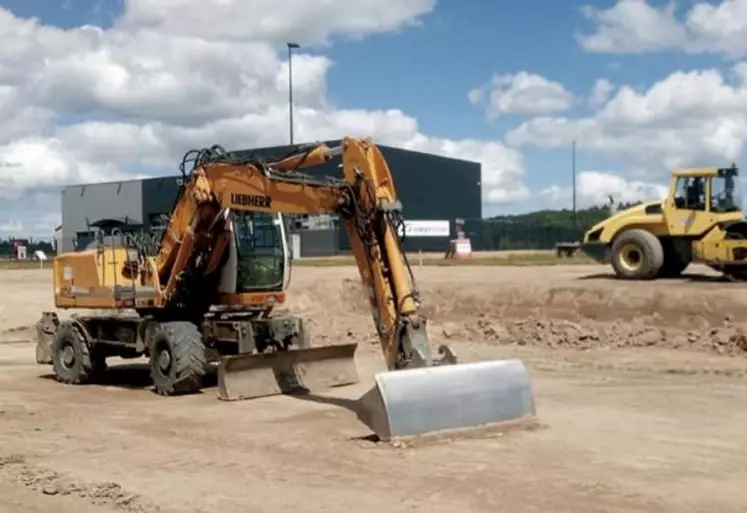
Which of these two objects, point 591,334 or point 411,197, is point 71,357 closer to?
point 591,334

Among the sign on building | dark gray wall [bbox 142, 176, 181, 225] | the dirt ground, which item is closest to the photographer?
the dirt ground

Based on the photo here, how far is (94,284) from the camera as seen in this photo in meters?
16.2

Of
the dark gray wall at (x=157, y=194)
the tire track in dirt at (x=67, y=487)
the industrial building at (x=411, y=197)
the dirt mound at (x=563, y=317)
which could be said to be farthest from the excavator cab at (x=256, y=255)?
the dark gray wall at (x=157, y=194)

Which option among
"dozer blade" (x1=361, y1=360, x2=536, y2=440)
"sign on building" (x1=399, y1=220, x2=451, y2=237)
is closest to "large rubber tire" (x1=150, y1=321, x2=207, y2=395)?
"dozer blade" (x1=361, y1=360, x2=536, y2=440)

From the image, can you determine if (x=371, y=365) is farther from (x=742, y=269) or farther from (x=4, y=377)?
(x=742, y=269)

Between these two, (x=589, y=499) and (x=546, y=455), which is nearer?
(x=589, y=499)

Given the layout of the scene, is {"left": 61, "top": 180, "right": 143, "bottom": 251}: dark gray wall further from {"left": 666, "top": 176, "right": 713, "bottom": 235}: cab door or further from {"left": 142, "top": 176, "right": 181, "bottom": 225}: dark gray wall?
{"left": 666, "top": 176, "right": 713, "bottom": 235}: cab door

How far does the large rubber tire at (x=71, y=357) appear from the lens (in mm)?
16359

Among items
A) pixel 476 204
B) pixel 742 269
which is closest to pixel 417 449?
pixel 742 269

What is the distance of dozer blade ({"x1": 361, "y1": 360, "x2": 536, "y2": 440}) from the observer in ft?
34.2

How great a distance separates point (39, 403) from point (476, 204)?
215ft

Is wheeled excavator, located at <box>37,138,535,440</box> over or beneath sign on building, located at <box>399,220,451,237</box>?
beneath

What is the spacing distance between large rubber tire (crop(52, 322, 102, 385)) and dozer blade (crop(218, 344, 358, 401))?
10.6 feet

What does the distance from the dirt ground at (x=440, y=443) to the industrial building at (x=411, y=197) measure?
157 feet
